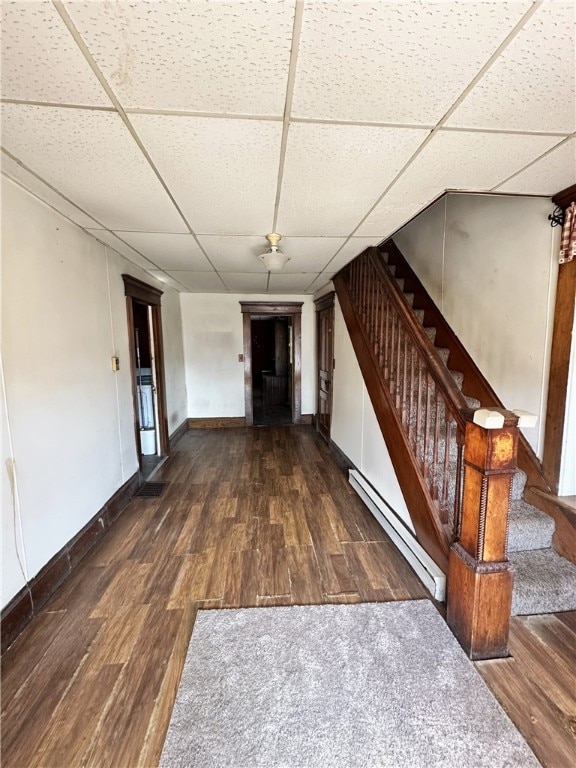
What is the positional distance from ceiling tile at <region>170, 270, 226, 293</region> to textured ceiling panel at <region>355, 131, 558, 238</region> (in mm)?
2455

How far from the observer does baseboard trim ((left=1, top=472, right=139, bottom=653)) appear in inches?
62.2

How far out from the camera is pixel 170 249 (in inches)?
113

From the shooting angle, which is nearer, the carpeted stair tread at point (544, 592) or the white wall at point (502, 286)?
the carpeted stair tread at point (544, 592)

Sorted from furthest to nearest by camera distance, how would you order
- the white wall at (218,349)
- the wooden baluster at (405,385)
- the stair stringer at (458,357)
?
the white wall at (218,349), the wooden baluster at (405,385), the stair stringer at (458,357)

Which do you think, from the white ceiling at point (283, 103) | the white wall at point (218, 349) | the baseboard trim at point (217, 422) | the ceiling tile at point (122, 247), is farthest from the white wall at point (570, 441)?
the baseboard trim at point (217, 422)

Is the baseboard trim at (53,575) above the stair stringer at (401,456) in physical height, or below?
below

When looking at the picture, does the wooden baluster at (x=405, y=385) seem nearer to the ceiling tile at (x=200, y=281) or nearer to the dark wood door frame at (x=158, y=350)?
the ceiling tile at (x=200, y=281)

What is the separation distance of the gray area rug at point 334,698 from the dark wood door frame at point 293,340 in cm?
410

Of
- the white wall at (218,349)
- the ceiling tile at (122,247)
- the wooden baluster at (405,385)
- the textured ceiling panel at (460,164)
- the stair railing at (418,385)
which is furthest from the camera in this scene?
the white wall at (218,349)

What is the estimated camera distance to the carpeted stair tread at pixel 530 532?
1965 mm

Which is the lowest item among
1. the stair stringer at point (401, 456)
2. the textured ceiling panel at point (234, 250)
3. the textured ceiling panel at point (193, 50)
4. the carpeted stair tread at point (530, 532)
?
the carpeted stair tread at point (530, 532)

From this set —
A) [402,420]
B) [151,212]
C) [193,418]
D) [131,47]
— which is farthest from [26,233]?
[193,418]

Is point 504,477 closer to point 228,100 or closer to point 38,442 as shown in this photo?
point 228,100

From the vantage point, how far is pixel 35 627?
1663 mm
